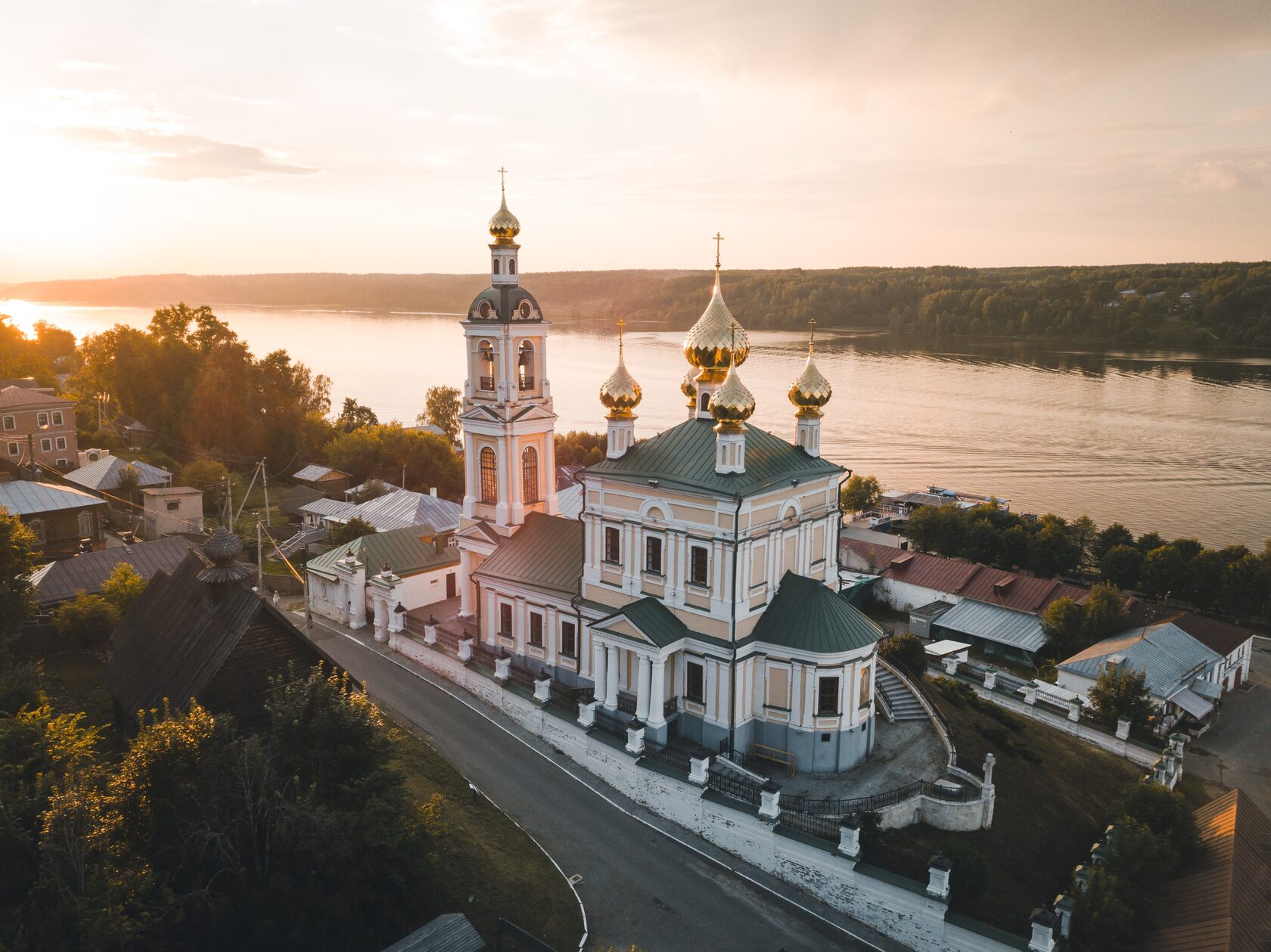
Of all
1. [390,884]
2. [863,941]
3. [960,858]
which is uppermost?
[390,884]

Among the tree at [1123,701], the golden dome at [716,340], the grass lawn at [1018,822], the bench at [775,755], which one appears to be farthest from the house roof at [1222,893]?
the golden dome at [716,340]

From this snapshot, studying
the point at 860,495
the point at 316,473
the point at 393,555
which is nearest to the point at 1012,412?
the point at 860,495

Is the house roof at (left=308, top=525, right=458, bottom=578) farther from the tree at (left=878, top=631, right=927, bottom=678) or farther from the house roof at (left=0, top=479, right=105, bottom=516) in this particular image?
the tree at (left=878, top=631, right=927, bottom=678)

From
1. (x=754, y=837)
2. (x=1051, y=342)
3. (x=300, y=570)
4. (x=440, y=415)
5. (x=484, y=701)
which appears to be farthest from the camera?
(x=1051, y=342)

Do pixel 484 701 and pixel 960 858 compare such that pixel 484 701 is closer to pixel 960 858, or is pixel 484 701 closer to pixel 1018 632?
pixel 960 858

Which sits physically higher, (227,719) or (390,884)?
(227,719)

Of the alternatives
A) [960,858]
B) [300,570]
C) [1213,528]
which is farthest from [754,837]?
[1213,528]
